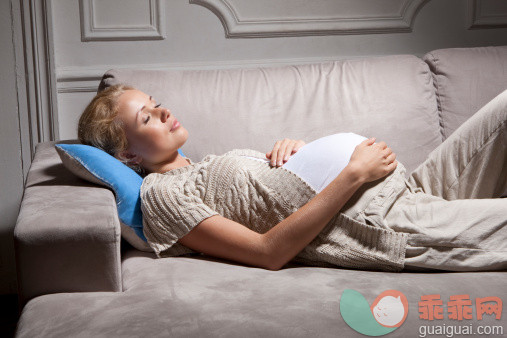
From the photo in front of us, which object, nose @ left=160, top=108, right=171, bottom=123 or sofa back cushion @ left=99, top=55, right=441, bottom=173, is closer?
nose @ left=160, top=108, right=171, bottom=123

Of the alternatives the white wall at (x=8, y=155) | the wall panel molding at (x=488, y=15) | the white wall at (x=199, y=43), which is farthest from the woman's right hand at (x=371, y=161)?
the white wall at (x=8, y=155)

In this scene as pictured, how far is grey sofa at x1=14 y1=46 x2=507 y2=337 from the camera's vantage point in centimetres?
114

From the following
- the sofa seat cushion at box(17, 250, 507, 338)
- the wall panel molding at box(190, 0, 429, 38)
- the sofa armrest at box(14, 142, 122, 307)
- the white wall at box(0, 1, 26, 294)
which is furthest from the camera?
the wall panel molding at box(190, 0, 429, 38)

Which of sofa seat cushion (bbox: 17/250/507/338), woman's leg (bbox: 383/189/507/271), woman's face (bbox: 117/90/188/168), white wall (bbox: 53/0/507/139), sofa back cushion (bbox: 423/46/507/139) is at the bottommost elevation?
sofa seat cushion (bbox: 17/250/507/338)

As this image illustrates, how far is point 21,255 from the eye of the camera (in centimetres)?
121

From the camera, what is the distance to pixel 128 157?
5.43 feet

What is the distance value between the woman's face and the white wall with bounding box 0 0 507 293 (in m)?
0.73

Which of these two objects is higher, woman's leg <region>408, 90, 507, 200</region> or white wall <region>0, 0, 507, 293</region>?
white wall <region>0, 0, 507, 293</region>

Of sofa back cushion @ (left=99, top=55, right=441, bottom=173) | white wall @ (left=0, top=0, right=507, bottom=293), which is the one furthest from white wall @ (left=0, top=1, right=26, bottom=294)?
sofa back cushion @ (left=99, top=55, right=441, bottom=173)

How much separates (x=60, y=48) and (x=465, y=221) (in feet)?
5.26

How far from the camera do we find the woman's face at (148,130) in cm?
161

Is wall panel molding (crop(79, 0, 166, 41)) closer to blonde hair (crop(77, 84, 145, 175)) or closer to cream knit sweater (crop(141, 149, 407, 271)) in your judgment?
blonde hair (crop(77, 84, 145, 175))

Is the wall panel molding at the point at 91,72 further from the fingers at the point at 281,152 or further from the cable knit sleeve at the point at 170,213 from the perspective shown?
the cable knit sleeve at the point at 170,213

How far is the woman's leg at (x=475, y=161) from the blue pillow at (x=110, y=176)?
75 centimetres
